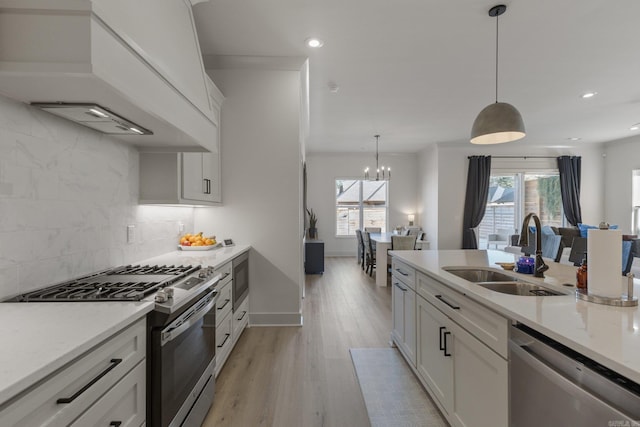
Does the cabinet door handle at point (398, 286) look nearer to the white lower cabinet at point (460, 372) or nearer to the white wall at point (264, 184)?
the white lower cabinet at point (460, 372)

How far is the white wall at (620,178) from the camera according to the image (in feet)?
22.6

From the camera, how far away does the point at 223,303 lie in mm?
2467

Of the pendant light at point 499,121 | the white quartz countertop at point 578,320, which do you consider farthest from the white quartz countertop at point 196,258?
the pendant light at point 499,121

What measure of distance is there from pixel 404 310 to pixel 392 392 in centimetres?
61

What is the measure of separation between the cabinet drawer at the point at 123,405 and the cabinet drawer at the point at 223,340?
3.49ft

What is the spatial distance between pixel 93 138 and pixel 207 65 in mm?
1840

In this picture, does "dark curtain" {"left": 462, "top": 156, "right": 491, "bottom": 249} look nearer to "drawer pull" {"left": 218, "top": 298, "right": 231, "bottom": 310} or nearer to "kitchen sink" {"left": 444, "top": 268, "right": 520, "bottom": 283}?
"kitchen sink" {"left": 444, "top": 268, "right": 520, "bottom": 283}

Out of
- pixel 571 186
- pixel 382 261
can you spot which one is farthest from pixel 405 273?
pixel 571 186

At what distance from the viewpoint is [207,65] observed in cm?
334

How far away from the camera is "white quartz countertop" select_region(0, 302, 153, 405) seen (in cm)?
75

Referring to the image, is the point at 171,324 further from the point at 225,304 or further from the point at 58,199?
the point at 225,304

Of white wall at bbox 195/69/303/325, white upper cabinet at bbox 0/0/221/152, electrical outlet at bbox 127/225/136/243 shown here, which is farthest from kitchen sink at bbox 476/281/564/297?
electrical outlet at bbox 127/225/136/243

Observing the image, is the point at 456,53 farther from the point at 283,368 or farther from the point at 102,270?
the point at 102,270

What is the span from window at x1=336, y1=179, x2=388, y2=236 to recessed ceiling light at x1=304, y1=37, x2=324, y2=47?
18.9ft
